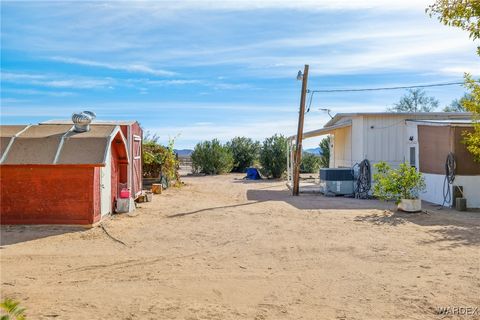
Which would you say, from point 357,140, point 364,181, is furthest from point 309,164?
point 364,181

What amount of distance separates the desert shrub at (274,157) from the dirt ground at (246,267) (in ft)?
53.6

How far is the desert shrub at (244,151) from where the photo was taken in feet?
110

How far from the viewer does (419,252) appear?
24.5ft

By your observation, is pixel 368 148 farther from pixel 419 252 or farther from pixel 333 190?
pixel 419 252

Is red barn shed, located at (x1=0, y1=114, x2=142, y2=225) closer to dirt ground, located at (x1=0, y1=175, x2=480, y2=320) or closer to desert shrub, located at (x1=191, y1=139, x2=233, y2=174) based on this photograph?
dirt ground, located at (x1=0, y1=175, x2=480, y2=320)

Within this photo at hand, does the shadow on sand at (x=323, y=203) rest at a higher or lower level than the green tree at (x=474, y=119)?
lower

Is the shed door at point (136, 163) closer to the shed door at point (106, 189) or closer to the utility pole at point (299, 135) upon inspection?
the shed door at point (106, 189)

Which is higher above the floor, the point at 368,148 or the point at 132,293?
the point at 368,148

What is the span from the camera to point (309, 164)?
108 ft

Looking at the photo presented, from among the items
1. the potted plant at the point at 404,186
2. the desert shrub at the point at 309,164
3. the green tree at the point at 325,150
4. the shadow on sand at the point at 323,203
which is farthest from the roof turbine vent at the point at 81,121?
the desert shrub at the point at 309,164

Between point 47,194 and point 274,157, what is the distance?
19092mm

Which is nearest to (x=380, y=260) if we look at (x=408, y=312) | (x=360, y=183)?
(x=408, y=312)

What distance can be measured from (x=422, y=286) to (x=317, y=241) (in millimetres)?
2954

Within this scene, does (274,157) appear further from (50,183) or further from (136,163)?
(50,183)
